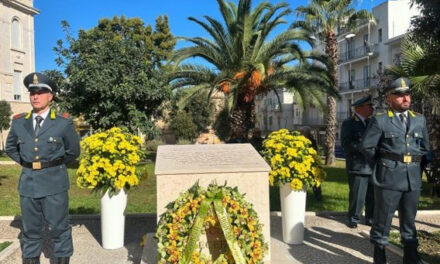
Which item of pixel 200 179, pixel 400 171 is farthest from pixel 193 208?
pixel 400 171

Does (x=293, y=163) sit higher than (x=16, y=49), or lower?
lower

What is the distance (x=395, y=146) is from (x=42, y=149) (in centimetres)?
355

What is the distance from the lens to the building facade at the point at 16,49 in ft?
105

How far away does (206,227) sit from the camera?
3885 mm

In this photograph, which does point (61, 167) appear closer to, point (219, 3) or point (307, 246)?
point (307, 246)

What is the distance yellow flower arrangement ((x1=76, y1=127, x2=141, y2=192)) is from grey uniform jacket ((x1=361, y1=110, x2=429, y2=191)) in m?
2.77

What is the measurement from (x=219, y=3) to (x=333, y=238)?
11.3m

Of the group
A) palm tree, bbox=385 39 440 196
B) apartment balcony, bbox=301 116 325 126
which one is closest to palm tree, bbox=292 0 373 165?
palm tree, bbox=385 39 440 196

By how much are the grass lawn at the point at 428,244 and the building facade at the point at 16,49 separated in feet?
104

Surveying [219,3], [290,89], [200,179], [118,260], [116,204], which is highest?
[219,3]

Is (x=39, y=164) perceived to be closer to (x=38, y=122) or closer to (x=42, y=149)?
(x=42, y=149)

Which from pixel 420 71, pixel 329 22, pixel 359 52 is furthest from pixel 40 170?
pixel 359 52

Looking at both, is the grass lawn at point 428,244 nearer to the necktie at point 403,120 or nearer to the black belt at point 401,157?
the black belt at point 401,157

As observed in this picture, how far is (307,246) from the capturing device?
17.2 ft
